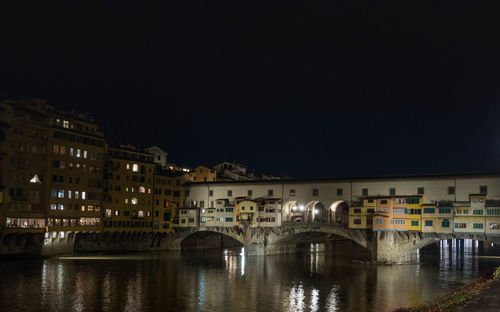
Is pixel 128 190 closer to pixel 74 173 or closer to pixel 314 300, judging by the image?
pixel 74 173

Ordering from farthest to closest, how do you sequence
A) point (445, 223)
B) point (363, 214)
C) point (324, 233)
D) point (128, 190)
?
point (128, 190) < point (324, 233) < point (363, 214) < point (445, 223)

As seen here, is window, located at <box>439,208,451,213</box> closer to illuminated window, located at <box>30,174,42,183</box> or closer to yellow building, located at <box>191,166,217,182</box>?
yellow building, located at <box>191,166,217,182</box>

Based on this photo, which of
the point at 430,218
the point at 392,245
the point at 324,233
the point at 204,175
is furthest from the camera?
the point at 204,175

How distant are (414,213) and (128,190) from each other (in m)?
48.5

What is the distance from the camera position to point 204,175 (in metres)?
112

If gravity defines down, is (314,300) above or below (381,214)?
below

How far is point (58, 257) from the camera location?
73312 millimetres

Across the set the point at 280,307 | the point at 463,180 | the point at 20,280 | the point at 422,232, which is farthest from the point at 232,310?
the point at 463,180

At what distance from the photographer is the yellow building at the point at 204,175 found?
112 m

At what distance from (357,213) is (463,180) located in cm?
1512

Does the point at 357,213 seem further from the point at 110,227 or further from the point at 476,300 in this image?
the point at 476,300

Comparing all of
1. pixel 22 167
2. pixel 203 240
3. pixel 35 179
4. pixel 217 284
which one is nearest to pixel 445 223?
pixel 217 284

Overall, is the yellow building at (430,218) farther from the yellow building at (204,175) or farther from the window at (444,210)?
the yellow building at (204,175)

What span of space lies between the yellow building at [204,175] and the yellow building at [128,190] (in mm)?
19257
